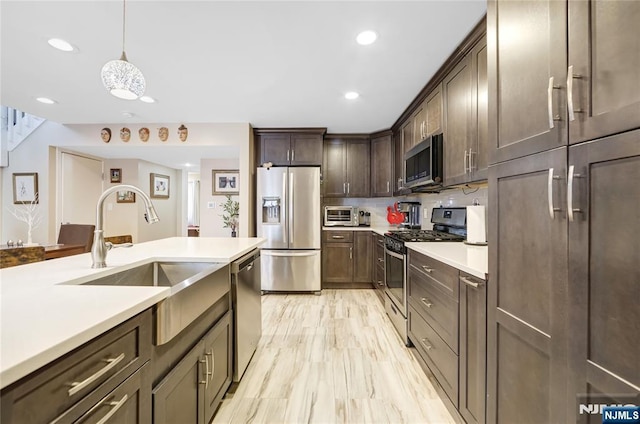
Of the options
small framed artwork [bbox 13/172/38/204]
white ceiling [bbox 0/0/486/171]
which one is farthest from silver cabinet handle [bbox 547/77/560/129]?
small framed artwork [bbox 13/172/38/204]

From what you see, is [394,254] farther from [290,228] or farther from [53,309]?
[53,309]

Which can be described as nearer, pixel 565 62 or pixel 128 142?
pixel 565 62

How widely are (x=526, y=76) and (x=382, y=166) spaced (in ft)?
10.8

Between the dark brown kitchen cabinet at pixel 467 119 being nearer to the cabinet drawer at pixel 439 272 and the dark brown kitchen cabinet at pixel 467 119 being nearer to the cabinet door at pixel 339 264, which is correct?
the cabinet drawer at pixel 439 272

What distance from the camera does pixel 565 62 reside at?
80 cm

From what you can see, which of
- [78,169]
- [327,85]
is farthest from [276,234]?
[78,169]

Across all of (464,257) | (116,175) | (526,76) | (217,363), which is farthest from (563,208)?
(116,175)

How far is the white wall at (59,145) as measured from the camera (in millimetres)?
3877

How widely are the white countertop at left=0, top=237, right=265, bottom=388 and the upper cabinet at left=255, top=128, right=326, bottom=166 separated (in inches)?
115

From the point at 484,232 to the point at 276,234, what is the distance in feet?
8.77

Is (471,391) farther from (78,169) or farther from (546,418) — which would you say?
(78,169)

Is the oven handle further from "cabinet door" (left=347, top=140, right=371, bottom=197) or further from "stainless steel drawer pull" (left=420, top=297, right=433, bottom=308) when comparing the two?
"cabinet door" (left=347, top=140, right=371, bottom=197)

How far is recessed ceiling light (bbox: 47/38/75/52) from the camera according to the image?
2.01m

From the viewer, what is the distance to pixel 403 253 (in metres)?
2.39
